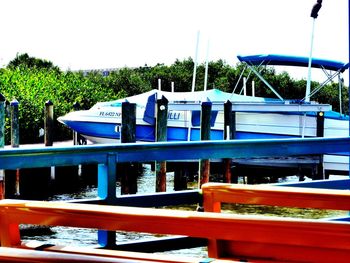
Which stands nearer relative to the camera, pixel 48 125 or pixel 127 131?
pixel 127 131

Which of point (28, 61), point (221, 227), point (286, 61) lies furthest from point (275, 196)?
point (28, 61)

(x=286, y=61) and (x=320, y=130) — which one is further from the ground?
(x=286, y=61)

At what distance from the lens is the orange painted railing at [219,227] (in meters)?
2.67

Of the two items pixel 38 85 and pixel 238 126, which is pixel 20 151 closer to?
pixel 238 126

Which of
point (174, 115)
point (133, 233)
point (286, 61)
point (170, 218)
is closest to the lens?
point (170, 218)

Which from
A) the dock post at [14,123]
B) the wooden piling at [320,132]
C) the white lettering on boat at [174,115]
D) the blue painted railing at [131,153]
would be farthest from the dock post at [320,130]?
the blue painted railing at [131,153]

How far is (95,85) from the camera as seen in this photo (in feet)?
109

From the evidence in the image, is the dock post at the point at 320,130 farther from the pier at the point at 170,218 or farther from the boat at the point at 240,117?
the pier at the point at 170,218

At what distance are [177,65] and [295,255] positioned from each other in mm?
36771

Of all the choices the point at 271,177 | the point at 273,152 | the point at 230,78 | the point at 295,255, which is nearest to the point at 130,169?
the point at 271,177

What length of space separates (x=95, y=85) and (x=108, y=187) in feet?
96.1

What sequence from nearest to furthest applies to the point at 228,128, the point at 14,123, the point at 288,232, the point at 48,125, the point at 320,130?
the point at 288,232, the point at 14,123, the point at 48,125, the point at 228,128, the point at 320,130

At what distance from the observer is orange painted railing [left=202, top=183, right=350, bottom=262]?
2.66m

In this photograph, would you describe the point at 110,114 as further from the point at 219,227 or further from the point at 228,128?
the point at 219,227
